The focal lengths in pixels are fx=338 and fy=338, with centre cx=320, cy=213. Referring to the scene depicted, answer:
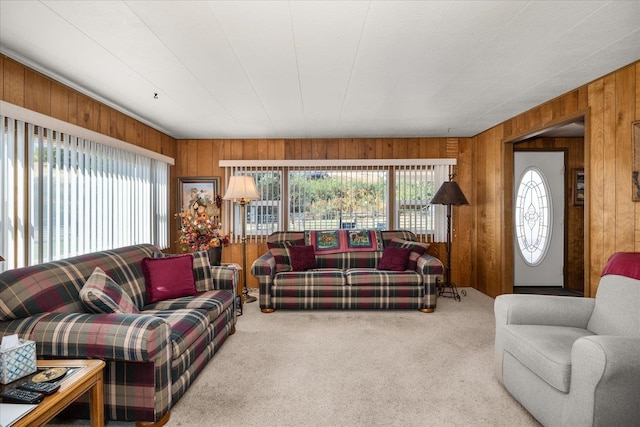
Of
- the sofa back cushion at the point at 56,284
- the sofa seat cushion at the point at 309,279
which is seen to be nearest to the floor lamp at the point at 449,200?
the sofa seat cushion at the point at 309,279

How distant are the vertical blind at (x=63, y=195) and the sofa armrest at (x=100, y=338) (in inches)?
37.9

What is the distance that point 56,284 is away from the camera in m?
2.17

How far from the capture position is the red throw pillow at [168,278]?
9.60 ft

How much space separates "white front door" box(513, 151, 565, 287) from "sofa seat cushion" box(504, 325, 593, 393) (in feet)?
11.5

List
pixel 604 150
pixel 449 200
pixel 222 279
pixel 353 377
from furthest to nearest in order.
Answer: pixel 449 200, pixel 222 279, pixel 604 150, pixel 353 377

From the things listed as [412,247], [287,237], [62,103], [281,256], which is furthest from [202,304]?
[412,247]

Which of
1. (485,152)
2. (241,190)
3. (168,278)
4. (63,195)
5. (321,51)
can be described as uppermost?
(321,51)

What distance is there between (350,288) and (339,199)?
66.0 inches

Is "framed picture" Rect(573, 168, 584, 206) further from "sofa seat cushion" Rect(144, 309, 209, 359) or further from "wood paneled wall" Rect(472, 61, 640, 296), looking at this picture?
"sofa seat cushion" Rect(144, 309, 209, 359)

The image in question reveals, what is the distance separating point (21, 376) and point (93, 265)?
1.12 m

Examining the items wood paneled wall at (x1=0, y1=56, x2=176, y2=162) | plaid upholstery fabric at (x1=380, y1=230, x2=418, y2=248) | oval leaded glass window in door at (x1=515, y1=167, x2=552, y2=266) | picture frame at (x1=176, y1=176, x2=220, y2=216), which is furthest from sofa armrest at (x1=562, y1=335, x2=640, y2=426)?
picture frame at (x1=176, y1=176, x2=220, y2=216)

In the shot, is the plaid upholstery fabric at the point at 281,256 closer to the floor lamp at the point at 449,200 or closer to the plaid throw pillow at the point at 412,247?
the plaid throw pillow at the point at 412,247

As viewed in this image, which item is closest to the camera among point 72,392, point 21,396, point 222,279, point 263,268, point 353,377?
point 21,396

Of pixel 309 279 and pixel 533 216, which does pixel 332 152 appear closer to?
pixel 309 279
